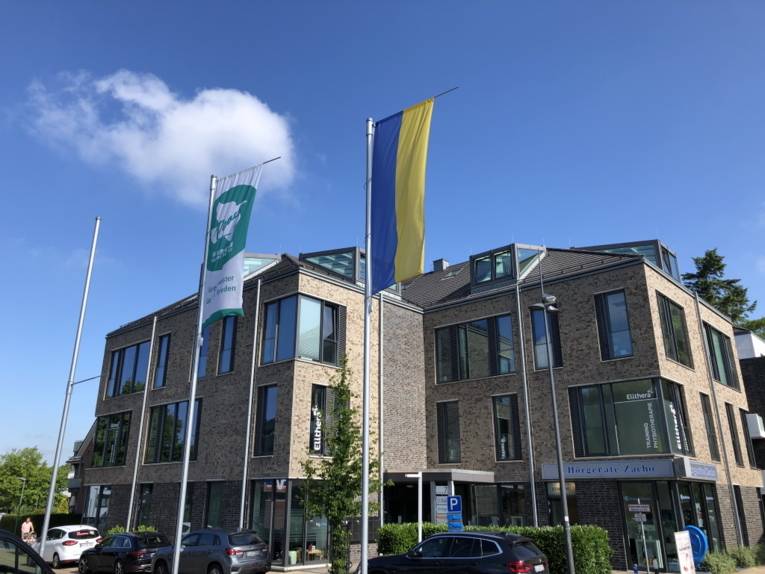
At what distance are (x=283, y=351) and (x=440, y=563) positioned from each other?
11.6 metres

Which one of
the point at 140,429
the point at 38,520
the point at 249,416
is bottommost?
the point at 38,520

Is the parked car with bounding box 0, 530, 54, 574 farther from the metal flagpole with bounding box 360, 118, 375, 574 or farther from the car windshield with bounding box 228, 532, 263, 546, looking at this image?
the car windshield with bounding box 228, 532, 263, 546

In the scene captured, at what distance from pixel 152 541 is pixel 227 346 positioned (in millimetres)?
8537

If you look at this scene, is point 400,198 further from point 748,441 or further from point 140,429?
point 748,441

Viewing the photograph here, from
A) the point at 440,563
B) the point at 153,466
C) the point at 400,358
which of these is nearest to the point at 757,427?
the point at 400,358

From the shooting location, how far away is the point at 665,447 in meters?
20.3

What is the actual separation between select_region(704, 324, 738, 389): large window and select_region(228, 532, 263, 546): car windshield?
20.5m

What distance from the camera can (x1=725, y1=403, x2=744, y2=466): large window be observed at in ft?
85.5

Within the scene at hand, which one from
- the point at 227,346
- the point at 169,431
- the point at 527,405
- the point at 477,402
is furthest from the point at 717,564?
the point at 169,431

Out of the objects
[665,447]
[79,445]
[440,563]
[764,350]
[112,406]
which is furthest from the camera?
[79,445]

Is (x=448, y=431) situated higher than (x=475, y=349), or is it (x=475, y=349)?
(x=475, y=349)

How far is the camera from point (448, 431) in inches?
1046

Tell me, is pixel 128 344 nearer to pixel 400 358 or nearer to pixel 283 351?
pixel 283 351

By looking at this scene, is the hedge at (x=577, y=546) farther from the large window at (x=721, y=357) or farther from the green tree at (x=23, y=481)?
the green tree at (x=23, y=481)
